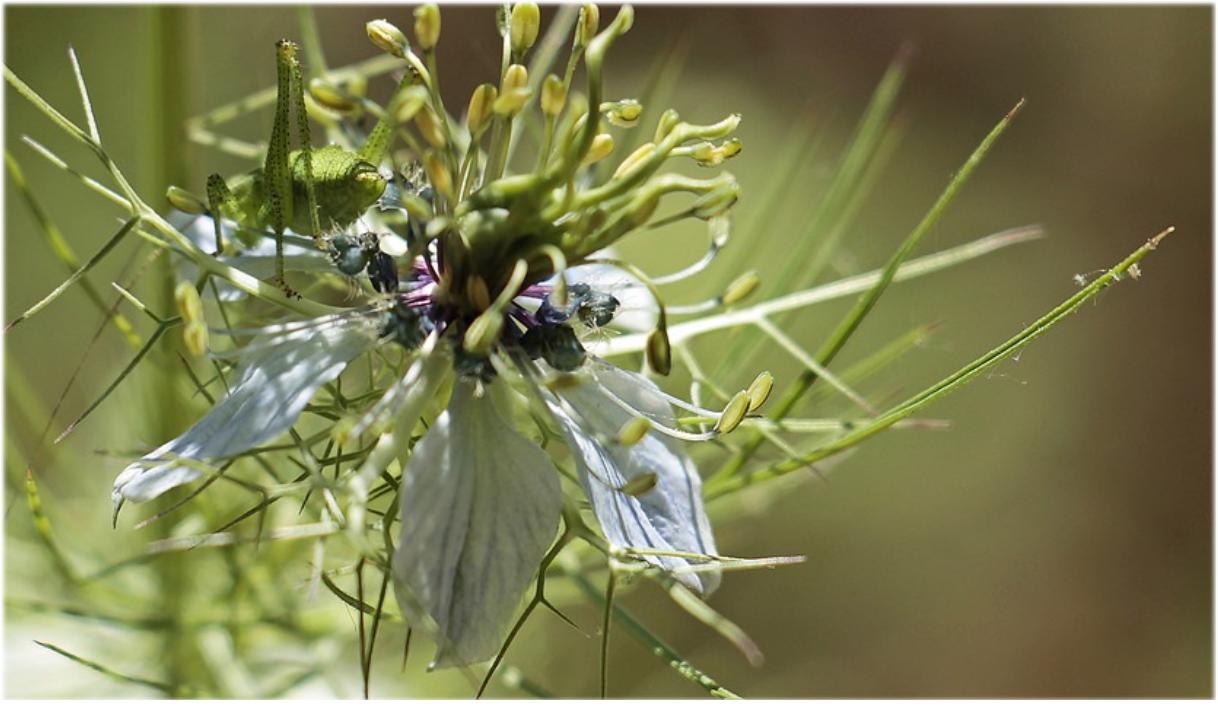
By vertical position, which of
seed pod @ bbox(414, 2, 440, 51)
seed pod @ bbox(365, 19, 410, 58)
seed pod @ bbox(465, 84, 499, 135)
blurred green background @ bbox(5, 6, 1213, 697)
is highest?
seed pod @ bbox(414, 2, 440, 51)

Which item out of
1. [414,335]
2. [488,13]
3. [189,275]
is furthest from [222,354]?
[488,13]

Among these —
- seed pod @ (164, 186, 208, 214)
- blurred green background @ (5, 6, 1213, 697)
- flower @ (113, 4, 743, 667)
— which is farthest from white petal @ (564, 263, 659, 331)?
blurred green background @ (5, 6, 1213, 697)

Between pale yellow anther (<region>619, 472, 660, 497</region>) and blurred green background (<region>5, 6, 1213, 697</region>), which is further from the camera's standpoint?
blurred green background (<region>5, 6, 1213, 697</region>)

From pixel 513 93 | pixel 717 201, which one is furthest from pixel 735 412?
pixel 513 93

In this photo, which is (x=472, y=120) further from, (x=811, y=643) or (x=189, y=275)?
(x=811, y=643)

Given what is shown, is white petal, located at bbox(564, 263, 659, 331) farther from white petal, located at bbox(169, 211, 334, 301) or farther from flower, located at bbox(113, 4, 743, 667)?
white petal, located at bbox(169, 211, 334, 301)

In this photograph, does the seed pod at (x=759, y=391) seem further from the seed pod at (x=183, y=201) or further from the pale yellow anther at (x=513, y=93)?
the seed pod at (x=183, y=201)

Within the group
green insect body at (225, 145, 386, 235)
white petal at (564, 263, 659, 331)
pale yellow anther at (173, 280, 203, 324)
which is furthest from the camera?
white petal at (564, 263, 659, 331)
